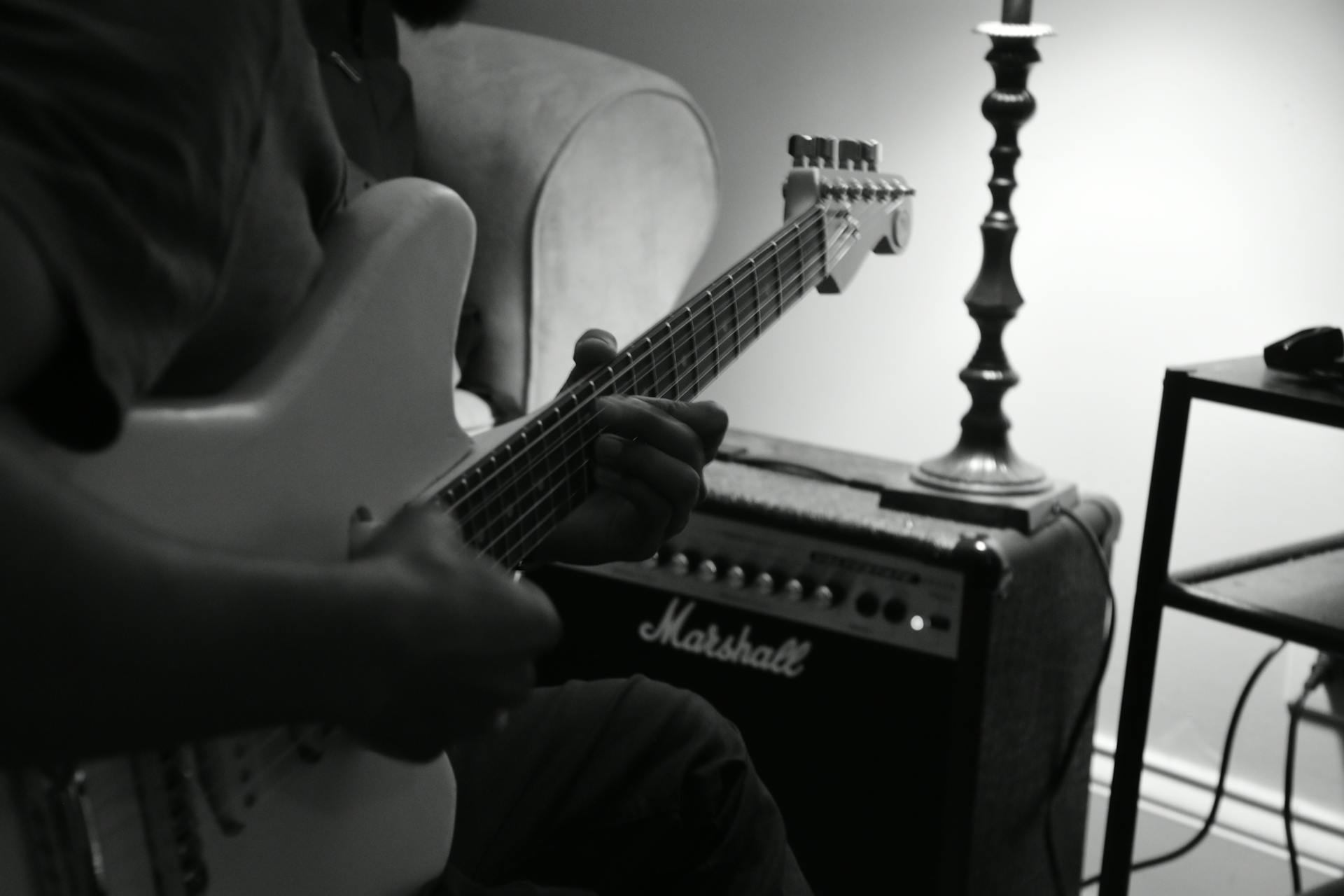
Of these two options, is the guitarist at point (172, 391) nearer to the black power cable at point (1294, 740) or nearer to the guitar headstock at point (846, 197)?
the guitar headstock at point (846, 197)

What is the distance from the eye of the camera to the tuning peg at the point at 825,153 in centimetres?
107

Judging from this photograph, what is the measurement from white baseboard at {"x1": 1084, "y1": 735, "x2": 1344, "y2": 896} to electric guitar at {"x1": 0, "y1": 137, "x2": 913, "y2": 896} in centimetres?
108

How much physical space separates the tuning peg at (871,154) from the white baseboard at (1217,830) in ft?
2.51

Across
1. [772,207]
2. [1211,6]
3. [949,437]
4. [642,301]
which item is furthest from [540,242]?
[1211,6]

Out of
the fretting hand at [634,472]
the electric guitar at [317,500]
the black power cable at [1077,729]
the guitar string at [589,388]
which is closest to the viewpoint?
the electric guitar at [317,500]

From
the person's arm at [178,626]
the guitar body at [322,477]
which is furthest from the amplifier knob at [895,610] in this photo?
the person's arm at [178,626]

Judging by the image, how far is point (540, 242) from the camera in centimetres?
145

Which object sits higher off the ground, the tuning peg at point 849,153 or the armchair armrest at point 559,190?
the tuning peg at point 849,153

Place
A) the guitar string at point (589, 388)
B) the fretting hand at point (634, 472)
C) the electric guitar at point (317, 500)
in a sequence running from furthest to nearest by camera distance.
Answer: the fretting hand at point (634, 472)
the guitar string at point (589, 388)
the electric guitar at point (317, 500)

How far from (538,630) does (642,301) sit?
104cm

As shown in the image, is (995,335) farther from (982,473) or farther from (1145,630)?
(1145,630)

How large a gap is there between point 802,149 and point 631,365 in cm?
33

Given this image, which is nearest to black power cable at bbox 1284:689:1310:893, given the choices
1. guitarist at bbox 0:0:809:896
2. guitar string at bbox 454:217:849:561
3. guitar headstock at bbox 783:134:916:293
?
guitar headstock at bbox 783:134:916:293

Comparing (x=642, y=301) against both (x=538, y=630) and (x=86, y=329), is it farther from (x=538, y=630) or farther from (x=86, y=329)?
(x=86, y=329)
